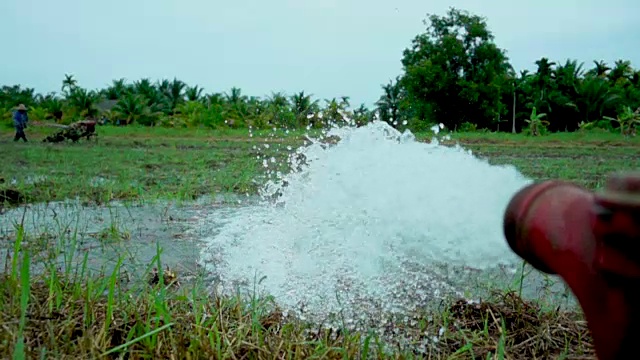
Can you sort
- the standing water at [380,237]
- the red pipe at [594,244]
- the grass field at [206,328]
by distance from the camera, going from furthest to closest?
the standing water at [380,237] → the grass field at [206,328] → the red pipe at [594,244]

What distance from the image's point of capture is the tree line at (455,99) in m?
30.4

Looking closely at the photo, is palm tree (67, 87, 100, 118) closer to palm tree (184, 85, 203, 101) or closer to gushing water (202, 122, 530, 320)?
palm tree (184, 85, 203, 101)

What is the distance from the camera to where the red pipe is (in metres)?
0.65

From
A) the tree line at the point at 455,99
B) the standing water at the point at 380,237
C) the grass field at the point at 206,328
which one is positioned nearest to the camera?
the grass field at the point at 206,328

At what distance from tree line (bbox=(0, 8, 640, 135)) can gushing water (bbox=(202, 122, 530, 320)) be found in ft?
80.7

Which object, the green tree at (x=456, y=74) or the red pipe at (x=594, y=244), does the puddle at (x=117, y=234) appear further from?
the green tree at (x=456, y=74)

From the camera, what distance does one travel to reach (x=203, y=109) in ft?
97.5

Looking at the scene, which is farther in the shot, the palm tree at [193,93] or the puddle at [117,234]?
the palm tree at [193,93]

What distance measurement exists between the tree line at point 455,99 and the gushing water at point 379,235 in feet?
80.7

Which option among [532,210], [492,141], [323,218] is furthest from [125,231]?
[492,141]

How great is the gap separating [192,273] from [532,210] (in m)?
2.45

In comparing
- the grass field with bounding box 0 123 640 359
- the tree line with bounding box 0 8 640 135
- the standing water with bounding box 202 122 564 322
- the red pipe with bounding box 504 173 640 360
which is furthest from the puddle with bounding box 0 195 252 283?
the tree line with bounding box 0 8 640 135

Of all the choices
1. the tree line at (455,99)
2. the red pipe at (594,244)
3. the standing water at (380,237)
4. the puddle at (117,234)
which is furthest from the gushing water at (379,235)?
the tree line at (455,99)

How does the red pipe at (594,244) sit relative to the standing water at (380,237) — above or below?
above
